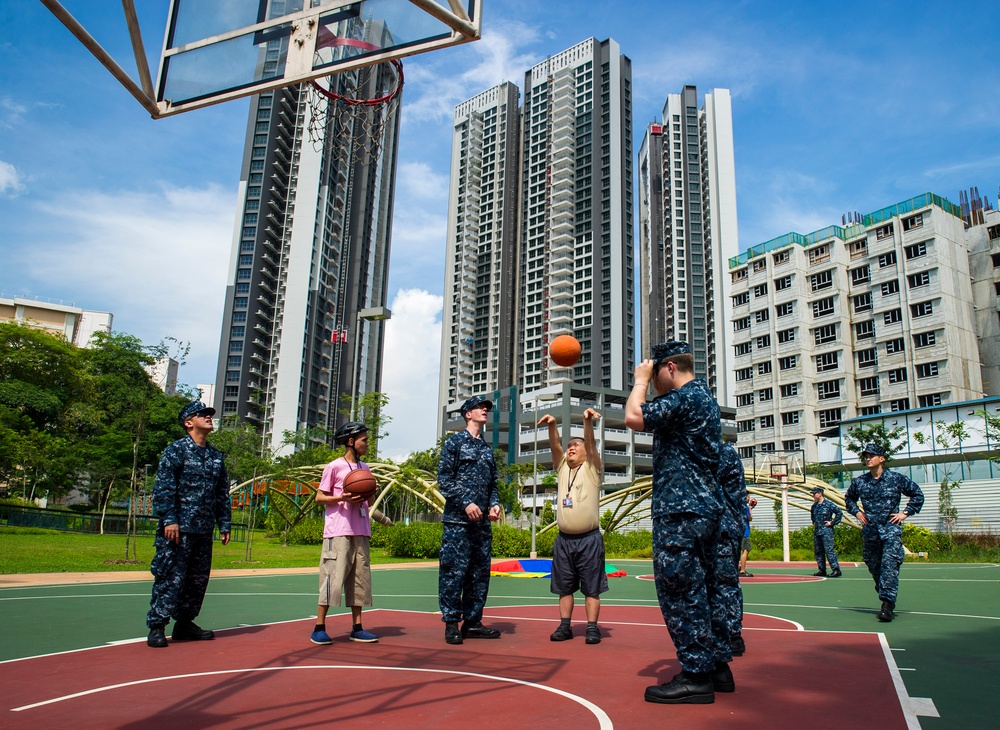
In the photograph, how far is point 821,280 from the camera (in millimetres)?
67625

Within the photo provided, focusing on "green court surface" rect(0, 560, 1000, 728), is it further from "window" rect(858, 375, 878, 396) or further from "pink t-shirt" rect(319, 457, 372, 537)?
"window" rect(858, 375, 878, 396)

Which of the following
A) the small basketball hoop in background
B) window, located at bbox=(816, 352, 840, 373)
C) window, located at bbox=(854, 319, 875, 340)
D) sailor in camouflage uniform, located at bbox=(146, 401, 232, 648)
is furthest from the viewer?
window, located at bbox=(816, 352, 840, 373)

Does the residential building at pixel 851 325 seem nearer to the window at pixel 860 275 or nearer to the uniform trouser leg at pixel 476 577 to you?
the window at pixel 860 275

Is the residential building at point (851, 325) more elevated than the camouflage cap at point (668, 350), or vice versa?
the residential building at point (851, 325)

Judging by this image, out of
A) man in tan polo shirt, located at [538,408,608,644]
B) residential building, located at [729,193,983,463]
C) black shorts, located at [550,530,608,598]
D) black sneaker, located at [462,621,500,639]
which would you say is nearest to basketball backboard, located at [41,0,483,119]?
man in tan polo shirt, located at [538,408,608,644]

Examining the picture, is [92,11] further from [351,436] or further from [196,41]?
[351,436]

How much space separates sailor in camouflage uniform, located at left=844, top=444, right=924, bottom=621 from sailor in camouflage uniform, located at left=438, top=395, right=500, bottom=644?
4.36 meters

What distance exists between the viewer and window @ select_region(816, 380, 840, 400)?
65.7 m

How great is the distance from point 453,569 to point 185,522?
8.10ft

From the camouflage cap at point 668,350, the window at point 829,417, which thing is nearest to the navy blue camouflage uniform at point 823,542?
the camouflage cap at point 668,350

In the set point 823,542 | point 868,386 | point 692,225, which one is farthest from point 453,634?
point 692,225

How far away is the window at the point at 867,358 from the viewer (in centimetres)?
6381

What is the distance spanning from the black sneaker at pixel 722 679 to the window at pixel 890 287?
6601 centimetres

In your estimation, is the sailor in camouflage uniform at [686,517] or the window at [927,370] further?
the window at [927,370]
